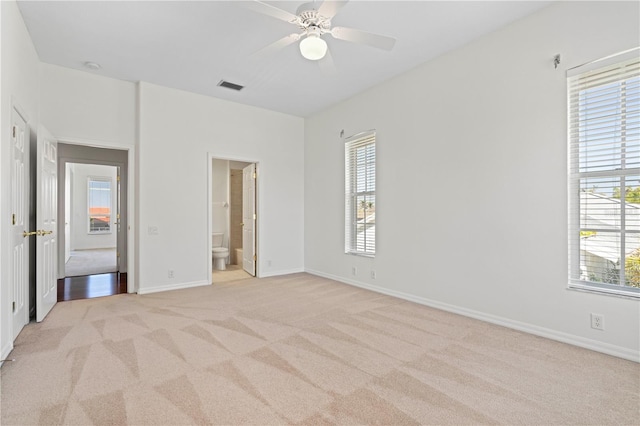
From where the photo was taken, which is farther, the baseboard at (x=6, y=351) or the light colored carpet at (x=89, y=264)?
the light colored carpet at (x=89, y=264)

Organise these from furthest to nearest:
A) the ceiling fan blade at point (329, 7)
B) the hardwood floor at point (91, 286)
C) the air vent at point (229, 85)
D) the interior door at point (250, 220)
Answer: the interior door at point (250, 220) < the air vent at point (229, 85) < the hardwood floor at point (91, 286) < the ceiling fan blade at point (329, 7)

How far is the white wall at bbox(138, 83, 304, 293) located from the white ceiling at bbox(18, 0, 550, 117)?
502 mm

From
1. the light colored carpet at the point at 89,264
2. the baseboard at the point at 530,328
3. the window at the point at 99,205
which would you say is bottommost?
the light colored carpet at the point at 89,264

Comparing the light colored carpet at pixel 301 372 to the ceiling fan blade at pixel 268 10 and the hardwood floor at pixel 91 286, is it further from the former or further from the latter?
the ceiling fan blade at pixel 268 10

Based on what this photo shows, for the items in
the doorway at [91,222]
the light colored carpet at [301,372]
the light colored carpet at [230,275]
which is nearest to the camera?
the light colored carpet at [301,372]

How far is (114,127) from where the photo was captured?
457cm

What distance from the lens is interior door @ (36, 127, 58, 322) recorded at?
131 inches

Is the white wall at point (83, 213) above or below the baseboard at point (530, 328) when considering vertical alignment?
above

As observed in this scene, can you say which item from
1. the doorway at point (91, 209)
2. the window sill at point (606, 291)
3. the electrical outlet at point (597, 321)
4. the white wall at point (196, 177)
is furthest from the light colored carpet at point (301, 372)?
the doorway at point (91, 209)

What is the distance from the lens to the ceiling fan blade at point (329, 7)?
215cm

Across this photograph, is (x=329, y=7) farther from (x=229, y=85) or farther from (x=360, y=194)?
(x=360, y=194)

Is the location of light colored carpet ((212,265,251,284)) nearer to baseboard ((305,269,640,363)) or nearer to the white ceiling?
baseboard ((305,269,640,363))

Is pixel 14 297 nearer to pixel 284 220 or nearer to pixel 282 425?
pixel 282 425

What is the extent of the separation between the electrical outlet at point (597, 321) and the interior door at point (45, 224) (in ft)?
17.4
